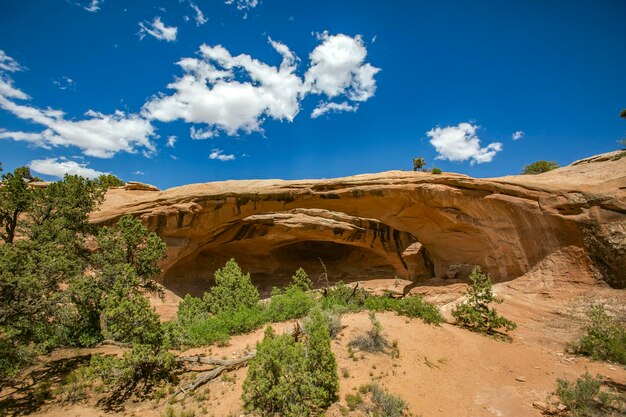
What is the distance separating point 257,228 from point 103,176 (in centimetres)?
1893

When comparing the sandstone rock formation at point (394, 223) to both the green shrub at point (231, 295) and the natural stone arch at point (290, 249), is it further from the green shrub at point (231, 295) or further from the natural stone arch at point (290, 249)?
the green shrub at point (231, 295)

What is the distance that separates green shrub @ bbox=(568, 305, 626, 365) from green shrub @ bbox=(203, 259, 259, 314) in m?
11.9

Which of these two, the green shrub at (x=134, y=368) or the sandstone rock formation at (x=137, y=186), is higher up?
the sandstone rock formation at (x=137, y=186)

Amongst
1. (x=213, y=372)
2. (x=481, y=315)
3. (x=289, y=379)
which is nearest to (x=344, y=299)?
(x=481, y=315)

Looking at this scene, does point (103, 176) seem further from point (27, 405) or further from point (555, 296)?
point (555, 296)

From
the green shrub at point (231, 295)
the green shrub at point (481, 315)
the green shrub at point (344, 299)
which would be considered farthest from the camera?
the green shrub at point (231, 295)

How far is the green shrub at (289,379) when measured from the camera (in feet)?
21.7

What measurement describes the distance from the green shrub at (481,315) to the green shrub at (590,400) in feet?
13.5

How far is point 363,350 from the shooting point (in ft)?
31.4

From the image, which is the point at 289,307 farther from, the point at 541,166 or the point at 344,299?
the point at 541,166

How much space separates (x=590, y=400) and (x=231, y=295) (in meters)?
12.4

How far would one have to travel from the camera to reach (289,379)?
690cm

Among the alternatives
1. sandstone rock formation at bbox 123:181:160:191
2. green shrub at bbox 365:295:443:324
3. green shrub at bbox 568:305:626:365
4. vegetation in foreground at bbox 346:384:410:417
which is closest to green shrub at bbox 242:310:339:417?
vegetation in foreground at bbox 346:384:410:417

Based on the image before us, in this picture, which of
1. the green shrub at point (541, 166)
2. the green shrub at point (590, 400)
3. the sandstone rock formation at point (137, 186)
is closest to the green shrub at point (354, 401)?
the green shrub at point (590, 400)
